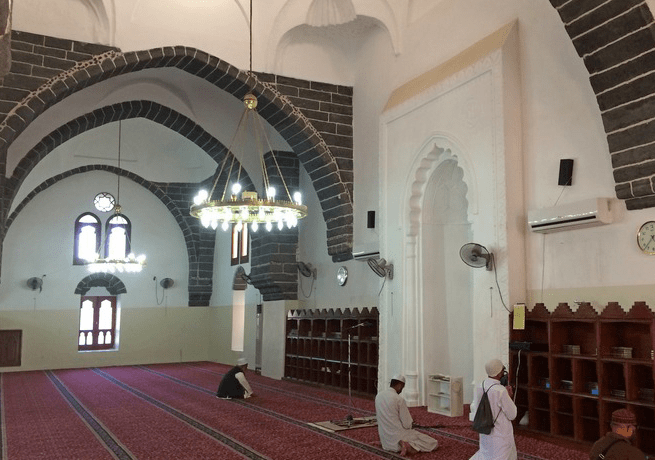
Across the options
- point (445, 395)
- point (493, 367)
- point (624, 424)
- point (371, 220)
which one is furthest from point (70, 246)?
point (624, 424)

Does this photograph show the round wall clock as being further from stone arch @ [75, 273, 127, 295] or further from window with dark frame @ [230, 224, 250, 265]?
stone arch @ [75, 273, 127, 295]

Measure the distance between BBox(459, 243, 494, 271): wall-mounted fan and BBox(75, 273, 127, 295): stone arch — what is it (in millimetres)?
10055

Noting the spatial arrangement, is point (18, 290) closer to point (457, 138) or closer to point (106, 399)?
point (106, 399)

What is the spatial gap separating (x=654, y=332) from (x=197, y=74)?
6265 mm

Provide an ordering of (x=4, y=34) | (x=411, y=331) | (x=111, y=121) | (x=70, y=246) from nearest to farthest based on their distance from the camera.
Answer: (x=4, y=34)
(x=411, y=331)
(x=111, y=121)
(x=70, y=246)

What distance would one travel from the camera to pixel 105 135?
12633 mm

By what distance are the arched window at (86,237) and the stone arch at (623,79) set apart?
11.5 meters

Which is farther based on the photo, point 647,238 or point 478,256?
point 478,256

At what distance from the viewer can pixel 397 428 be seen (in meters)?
4.75

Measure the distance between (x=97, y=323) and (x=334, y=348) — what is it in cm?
736

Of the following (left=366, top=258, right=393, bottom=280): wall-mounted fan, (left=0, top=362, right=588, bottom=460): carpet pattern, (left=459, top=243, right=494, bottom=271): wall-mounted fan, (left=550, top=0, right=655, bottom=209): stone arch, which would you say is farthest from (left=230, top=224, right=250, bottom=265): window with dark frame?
(left=550, top=0, right=655, bottom=209): stone arch

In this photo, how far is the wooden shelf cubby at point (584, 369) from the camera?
15.4ft

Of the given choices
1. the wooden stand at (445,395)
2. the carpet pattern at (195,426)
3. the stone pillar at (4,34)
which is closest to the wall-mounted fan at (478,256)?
the wooden stand at (445,395)

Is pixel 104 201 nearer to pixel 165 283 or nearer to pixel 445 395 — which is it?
pixel 165 283
